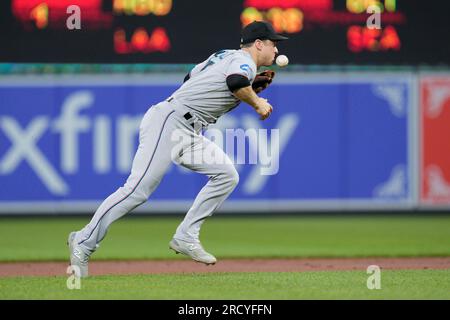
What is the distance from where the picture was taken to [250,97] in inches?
225

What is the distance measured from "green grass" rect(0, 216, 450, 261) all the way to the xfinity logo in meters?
0.54

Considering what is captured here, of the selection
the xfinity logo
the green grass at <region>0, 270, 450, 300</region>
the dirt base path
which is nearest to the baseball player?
the green grass at <region>0, 270, 450, 300</region>

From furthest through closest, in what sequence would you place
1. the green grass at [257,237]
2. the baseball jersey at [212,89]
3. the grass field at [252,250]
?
the green grass at [257,237] → the baseball jersey at [212,89] → the grass field at [252,250]

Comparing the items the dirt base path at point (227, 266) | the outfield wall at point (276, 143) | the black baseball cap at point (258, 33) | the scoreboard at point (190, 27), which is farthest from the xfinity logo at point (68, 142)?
the black baseball cap at point (258, 33)

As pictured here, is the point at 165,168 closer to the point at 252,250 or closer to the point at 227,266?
the point at 227,266

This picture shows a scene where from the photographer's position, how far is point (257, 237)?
9500 mm

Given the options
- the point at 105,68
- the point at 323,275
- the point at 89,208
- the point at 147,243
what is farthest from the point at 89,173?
the point at 323,275

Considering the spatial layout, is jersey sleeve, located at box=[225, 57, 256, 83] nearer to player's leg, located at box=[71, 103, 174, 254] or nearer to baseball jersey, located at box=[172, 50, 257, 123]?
baseball jersey, located at box=[172, 50, 257, 123]

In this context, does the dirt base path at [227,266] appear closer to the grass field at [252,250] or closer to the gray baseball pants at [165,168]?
the grass field at [252,250]

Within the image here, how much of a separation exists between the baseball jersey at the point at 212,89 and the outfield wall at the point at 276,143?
4.36 meters

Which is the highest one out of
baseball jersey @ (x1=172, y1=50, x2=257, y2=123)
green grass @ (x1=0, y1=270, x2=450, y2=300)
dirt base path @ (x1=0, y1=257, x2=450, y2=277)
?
baseball jersey @ (x1=172, y1=50, x2=257, y2=123)

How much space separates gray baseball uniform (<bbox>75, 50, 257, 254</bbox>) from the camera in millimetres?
5816

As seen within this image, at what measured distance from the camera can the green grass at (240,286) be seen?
519 centimetres

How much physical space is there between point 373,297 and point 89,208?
19.4ft
